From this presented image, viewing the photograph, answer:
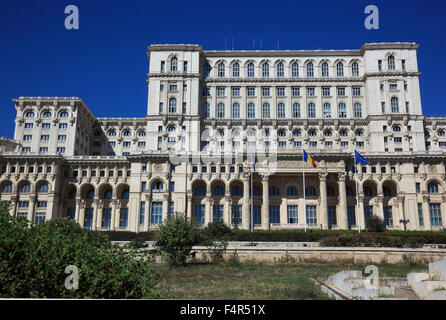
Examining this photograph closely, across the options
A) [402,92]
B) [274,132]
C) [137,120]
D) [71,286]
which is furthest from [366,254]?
[137,120]

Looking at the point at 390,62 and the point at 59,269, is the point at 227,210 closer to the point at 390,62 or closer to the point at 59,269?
the point at 390,62

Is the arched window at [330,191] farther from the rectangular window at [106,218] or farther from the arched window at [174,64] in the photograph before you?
the rectangular window at [106,218]

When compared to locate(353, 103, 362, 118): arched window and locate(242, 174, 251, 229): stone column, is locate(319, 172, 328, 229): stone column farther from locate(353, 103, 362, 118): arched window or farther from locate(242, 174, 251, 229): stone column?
locate(353, 103, 362, 118): arched window

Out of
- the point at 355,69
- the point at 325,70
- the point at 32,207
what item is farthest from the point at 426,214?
the point at 32,207

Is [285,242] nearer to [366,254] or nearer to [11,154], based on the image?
[366,254]

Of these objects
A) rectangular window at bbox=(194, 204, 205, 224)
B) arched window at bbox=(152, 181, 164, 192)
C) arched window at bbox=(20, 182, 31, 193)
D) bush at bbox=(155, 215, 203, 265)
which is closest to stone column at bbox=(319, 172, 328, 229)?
rectangular window at bbox=(194, 204, 205, 224)

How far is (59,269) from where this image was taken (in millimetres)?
10273

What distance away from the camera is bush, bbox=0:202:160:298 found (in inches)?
391

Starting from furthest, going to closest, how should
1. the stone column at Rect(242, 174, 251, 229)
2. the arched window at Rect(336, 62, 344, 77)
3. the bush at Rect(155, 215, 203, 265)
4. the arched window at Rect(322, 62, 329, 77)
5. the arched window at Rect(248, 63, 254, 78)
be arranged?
the arched window at Rect(248, 63, 254, 78)
the arched window at Rect(322, 62, 329, 77)
the arched window at Rect(336, 62, 344, 77)
the stone column at Rect(242, 174, 251, 229)
the bush at Rect(155, 215, 203, 265)

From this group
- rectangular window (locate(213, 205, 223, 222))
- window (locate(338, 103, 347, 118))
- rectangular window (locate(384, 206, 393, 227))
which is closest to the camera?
rectangular window (locate(384, 206, 393, 227))

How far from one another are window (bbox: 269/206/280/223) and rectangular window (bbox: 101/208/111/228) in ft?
111

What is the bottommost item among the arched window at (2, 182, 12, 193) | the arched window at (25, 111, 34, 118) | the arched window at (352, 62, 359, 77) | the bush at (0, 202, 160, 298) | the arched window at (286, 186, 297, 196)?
the bush at (0, 202, 160, 298)
